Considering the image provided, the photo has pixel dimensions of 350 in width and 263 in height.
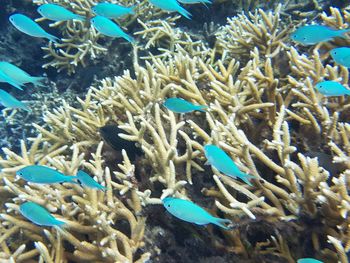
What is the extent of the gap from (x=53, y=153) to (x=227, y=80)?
2.04 m

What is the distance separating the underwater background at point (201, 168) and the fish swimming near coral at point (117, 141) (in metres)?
0.01

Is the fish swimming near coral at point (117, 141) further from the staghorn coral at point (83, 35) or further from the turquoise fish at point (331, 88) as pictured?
the staghorn coral at point (83, 35)

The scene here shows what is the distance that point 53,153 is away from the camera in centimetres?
331

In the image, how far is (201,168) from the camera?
2748mm

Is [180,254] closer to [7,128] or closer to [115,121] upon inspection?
[115,121]

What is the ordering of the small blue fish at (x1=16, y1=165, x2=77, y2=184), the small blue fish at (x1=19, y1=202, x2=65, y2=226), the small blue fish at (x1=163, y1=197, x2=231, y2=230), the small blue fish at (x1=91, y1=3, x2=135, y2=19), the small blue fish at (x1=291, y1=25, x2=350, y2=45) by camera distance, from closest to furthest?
the small blue fish at (x1=163, y1=197, x2=231, y2=230), the small blue fish at (x1=19, y1=202, x2=65, y2=226), the small blue fish at (x1=16, y1=165, x2=77, y2=184), the small blue fish at (x1=291, y1=25, x2=350, y2=45), the small blue fish at (x1=91, y1=3, x2=135, y2=19)

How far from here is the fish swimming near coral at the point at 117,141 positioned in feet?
9.95

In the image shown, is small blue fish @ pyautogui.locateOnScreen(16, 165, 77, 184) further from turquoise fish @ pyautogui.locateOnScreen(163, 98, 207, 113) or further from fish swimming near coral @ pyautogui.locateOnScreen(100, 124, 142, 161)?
turquoise fish @ pyautogui.locateOnScreen(163, 98, 207, 113)

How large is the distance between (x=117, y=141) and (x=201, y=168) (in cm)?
90

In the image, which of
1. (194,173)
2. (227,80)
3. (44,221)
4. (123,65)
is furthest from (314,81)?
(123,65)

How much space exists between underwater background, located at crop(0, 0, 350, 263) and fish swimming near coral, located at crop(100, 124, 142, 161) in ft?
0.04

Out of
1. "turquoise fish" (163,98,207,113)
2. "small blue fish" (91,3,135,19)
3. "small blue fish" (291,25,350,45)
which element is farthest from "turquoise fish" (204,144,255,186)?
"small blue fish" (91,3,135,19)

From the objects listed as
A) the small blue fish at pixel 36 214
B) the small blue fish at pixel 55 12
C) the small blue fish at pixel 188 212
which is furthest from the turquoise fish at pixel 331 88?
the small blue fish at pixel 55 12

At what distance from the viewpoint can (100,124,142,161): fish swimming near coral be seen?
9.95 ft
